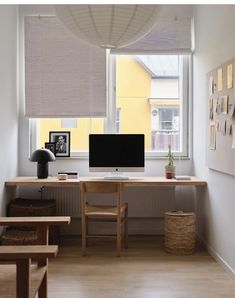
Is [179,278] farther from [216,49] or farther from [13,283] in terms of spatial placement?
[216,49]

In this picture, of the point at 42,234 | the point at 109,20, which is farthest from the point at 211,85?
the point at 109,20

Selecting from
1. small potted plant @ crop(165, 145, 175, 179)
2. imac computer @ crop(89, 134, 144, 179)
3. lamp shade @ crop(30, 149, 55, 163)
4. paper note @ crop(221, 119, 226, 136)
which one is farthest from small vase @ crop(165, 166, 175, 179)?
lamp shade @ crop(30, 149, 55, 163)

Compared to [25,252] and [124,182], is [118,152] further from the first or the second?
[25,252]

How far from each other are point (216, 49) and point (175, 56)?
126 centimetres

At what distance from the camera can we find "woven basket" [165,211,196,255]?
4.52 metres

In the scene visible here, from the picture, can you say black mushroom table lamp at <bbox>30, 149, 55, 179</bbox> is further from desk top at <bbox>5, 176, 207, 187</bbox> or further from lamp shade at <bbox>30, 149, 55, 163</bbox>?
desk top at <bbox>5, 176, 207, 187</bbox>

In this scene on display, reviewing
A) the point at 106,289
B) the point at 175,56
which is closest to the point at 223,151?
the point at 106,289

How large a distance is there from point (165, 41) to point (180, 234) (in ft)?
7.30

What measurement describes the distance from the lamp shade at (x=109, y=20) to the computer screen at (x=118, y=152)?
2.64 meters

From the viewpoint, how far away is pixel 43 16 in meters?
5.24

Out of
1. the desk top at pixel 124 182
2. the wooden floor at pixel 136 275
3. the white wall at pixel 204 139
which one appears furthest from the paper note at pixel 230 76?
the wooden floor at pixel 136 275

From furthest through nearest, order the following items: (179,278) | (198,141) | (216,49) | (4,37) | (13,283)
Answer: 1. (198,141)
2. (4,37)
3. (216,49)
4. (179,278)
5. (13,283)

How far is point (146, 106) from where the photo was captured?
544 cm

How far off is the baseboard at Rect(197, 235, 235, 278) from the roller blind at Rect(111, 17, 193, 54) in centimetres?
220
